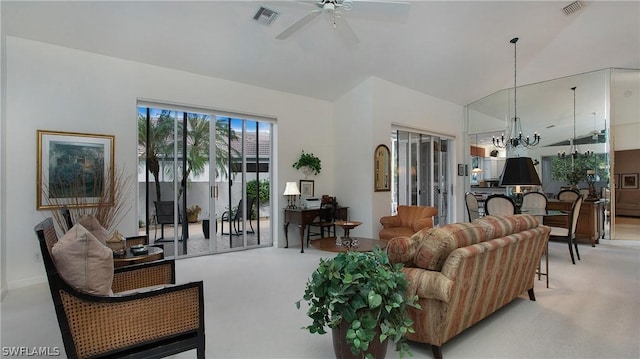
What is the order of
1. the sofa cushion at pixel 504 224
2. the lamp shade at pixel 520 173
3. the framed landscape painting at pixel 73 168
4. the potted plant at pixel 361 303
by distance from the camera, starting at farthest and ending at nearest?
the lamp shade at pixel 520 173
the framed landscape painting at pixel 73 168
the sofa cushion at pixel 504 224
the potted plant at pixel 361 303

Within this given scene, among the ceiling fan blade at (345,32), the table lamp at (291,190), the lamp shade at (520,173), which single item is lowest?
the table lamp at (291,190)

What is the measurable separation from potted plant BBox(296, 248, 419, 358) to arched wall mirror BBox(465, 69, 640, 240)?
701 centimetres

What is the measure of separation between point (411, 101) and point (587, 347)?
507cm

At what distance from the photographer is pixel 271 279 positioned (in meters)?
4.04

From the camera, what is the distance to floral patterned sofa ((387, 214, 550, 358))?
6.91 feet

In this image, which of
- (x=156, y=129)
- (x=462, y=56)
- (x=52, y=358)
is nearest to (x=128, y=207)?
(x=156, y=129)

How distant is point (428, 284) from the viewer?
2.10 meters

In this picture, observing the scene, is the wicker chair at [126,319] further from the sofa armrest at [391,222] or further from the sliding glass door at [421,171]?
the sliding glass door at [421,171]

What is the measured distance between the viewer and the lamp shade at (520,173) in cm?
409

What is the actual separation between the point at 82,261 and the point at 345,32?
4121mm

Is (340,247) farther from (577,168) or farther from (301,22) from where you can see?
(577,168)

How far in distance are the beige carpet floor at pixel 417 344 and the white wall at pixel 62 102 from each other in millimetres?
732

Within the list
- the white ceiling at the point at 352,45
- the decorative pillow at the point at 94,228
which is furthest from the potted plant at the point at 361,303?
the white ceiling at the point at 352,45

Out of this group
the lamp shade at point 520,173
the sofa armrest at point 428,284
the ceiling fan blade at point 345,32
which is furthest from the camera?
the ceiling fan blade at point 345,32
